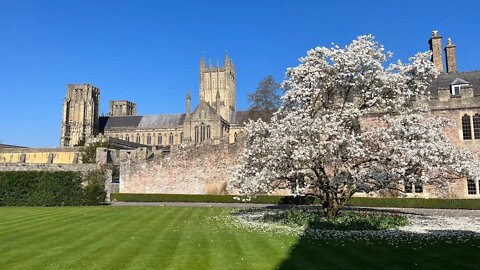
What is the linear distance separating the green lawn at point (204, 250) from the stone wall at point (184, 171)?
20.5m

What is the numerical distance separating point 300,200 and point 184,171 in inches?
465

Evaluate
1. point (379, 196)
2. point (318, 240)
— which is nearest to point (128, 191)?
point (379, 196)

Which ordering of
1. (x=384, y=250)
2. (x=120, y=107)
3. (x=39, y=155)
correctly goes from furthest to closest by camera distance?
(x=120, y=107)
(x=39, y=155)
(x=384, y=250)

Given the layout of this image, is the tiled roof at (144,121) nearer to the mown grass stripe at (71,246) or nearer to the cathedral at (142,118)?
the cathedral at (142,118)

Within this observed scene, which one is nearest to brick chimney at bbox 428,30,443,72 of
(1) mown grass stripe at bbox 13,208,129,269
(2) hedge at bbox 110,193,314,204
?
(2) hedge at bbox 110,193,314,204

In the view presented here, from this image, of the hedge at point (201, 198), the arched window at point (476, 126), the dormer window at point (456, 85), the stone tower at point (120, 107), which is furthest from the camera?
the stone tower at point (120, 107)

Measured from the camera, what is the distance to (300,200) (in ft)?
103

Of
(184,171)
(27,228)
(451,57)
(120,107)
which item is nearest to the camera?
(27,228)

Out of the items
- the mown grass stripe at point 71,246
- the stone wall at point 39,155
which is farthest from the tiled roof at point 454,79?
the stone wall at point 39,155

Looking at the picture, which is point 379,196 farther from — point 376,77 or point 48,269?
point 48,269

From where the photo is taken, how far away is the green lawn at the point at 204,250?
9.63 meters

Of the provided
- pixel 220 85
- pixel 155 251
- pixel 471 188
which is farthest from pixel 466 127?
pixel 220 85

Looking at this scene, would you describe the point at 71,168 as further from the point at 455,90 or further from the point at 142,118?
the point at 142,118

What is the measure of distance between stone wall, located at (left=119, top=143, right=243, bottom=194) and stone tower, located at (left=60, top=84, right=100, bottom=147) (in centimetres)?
7342
